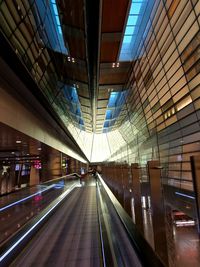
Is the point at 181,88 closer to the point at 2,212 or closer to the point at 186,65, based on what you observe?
the point at 186,65

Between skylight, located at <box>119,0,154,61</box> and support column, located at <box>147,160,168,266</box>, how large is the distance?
10023 mm

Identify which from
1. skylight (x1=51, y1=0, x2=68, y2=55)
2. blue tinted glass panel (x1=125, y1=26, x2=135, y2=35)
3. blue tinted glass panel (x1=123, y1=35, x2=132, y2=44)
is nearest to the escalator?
skylight (x1=51, y1=0, x2=68, y2=55)

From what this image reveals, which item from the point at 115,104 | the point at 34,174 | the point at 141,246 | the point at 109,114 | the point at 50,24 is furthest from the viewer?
the point at 34,174

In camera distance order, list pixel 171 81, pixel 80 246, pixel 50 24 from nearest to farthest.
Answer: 1. pixel 80 246
2. pixel 50 24
3. pixel 171 81

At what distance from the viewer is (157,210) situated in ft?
9.27

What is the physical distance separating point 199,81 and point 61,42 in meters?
6.53

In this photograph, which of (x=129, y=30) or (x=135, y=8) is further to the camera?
(x=129, y=30)

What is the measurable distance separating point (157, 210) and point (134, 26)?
12.2 meters

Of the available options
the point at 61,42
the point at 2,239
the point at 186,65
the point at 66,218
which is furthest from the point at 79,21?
the point at 2,239

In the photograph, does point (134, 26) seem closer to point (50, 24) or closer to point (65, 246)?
point (50, 24)

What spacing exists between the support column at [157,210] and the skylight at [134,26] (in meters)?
10.0

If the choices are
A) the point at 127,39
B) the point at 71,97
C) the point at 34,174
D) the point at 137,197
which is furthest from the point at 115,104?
the point at 137,197

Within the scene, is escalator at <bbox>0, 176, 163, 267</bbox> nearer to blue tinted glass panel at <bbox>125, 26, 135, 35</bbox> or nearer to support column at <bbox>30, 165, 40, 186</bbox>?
blue tinted glass panel at <bbox>125, 26, 135, 35</bbox>

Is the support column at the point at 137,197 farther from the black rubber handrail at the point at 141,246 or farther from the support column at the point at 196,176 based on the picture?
the support column at the point at 196,176
